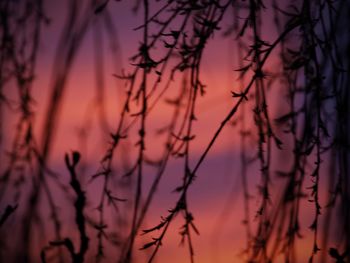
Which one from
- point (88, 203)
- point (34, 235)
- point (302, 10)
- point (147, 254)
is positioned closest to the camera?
point (302, 10)

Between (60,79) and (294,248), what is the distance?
26.6 inches

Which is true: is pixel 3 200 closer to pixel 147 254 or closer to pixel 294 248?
Result: pixel 147 254

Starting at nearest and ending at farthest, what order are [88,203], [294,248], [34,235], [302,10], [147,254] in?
[302,10], [294,248], [147,254], [88,203], [34,235]

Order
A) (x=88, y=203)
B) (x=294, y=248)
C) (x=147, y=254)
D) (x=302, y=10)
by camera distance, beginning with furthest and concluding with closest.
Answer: (x=88, y=203) < (x=147, y=254) < (x=294, y=248) < (x=302, y=10)

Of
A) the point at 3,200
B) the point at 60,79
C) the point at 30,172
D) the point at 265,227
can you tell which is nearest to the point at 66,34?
the point at 60,79

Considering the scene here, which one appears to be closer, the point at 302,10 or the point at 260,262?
the point at 302,10

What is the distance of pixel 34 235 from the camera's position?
1.55m

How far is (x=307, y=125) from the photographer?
3.65 ft

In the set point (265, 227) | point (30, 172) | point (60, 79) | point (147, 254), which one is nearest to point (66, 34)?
point (60, 79)

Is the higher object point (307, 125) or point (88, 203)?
point (307, 125)

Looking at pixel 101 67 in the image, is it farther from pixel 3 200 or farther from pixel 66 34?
pixel 3 200

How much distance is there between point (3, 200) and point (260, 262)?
0.70 metres

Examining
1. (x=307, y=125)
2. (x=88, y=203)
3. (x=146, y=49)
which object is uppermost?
(x=146, y=49)

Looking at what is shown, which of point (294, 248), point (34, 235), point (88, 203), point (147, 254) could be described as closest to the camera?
point (294, 248)
